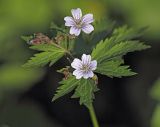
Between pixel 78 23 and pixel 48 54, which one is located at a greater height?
pixel 78 23

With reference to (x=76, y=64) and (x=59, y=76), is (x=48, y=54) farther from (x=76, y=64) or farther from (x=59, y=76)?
(x=59, y=76)

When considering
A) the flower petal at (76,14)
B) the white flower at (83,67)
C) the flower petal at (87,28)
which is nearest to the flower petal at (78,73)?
the white flower at (83,67)

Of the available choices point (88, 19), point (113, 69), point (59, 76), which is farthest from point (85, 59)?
point (59, 76)

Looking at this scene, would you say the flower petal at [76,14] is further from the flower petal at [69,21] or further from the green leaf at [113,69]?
the green leaf at [113,69]

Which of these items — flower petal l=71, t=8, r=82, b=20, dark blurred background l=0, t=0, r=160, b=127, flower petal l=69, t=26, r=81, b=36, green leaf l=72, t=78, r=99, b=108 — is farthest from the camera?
dark blurred background l=0, t=0, r=160, b=127

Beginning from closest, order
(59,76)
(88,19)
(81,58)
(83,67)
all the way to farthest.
Result: (83,67) → (81,58) → (88,19) → (59,76)

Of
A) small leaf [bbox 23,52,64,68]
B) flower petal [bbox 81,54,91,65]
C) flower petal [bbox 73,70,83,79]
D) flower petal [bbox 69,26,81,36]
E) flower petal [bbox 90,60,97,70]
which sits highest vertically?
flower petal [bbox 69,26,81,36]

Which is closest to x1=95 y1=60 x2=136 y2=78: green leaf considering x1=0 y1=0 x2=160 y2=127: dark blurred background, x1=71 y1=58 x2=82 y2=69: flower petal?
x1=71 y1=58 x2=82 y2=69: flower petal

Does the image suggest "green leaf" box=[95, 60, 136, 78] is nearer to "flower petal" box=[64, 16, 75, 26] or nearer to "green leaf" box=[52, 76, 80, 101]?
"green leaf" box=[52, 76, 80, 101]

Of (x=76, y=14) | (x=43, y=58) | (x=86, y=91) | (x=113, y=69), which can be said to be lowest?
(x=86, y=91)
